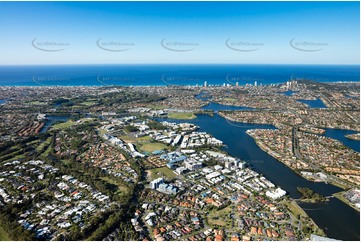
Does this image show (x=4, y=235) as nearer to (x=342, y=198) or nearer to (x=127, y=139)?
(x=127, y=139)

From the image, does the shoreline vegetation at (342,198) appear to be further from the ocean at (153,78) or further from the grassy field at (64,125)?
the ocean at (153,78)

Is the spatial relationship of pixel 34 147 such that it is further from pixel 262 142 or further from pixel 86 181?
pixel 262 142

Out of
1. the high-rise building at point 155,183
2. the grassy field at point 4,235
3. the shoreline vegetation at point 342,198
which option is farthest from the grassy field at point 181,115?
the grassy field at point 4,235

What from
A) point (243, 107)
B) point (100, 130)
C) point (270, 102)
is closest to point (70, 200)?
point (100, 130)


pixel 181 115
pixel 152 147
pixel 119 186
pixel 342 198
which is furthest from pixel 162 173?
pixel 181 115

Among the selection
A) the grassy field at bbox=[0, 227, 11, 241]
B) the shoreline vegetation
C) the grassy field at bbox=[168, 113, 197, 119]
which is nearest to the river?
the shoreline vegetation

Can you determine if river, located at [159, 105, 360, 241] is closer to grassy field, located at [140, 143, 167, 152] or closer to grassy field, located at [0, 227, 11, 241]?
grassy field, located at [140, 143, 167, 152]
